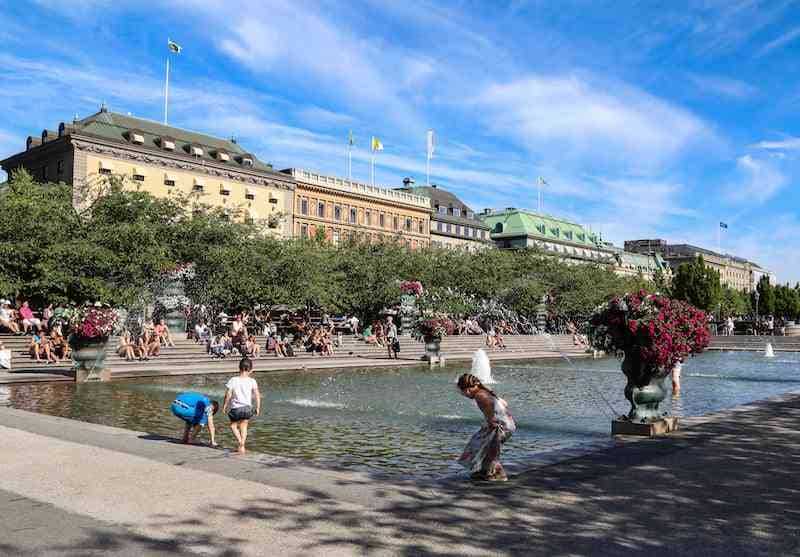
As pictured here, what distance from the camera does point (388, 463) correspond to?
10562 mm

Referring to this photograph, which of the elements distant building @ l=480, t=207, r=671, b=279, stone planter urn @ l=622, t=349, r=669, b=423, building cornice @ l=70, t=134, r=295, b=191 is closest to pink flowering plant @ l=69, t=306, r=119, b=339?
stone planter urn @ l=622, t=349, r=669, b=423

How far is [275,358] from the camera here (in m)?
32.3

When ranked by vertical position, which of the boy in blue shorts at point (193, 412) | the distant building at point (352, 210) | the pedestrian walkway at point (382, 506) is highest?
the distant building at point (352, 210)

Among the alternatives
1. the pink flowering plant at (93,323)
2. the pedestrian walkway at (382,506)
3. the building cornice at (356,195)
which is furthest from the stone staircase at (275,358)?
the building cornice at (356,195)

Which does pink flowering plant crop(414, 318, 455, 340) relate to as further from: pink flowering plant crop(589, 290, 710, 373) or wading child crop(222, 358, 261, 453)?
wading child crop(222, 358, 261, 453)

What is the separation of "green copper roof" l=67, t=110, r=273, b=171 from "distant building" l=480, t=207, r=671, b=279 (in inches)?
2207

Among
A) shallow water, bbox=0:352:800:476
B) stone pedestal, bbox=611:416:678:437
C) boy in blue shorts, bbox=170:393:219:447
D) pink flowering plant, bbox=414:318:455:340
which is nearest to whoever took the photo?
boy in blue shorts, bbox=170:393:219:447

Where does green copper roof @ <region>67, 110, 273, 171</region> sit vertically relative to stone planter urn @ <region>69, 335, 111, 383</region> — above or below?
above

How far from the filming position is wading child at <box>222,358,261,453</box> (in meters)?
11.0

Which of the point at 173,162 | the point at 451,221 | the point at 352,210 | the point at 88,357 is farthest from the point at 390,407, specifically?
the point at 451,221

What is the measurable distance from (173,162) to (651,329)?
6706 centimetres

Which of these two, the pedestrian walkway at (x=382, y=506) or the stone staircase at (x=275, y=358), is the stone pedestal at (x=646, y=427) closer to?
the pedestrian walkway at (x=382, y=506)

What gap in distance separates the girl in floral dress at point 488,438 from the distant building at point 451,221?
3971 inches

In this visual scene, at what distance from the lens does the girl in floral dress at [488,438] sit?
866 centimetres
